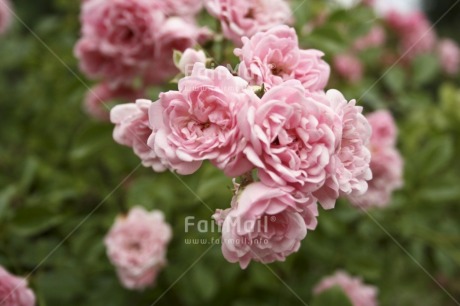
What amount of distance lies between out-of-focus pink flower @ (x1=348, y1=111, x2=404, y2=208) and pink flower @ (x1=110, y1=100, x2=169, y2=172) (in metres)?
0.63

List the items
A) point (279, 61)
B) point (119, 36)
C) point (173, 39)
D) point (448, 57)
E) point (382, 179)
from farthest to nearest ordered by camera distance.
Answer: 1. point (448, 57)
2. point (382, 179)
3. point (119, 36)
4. point (173, 39)
5. point (279, 61)

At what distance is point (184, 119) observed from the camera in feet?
2.49

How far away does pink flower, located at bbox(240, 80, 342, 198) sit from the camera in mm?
699

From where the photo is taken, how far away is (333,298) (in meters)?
1.18

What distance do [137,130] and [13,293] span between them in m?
0.40

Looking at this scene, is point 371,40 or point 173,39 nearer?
point 173,39

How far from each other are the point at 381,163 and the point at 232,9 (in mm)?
594

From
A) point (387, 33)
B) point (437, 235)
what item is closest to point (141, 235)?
point (437, 235)

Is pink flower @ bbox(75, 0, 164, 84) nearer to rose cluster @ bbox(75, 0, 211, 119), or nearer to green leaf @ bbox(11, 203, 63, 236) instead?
rose cluster @ bbox(75, 0, 211, 119)

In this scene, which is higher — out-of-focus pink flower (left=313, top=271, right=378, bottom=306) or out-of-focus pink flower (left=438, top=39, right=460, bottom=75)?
out-of-focus pink flower (left=438, top=39, right=460, bottom=75)

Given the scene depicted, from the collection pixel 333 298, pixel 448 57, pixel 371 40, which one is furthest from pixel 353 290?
pixel 448 57

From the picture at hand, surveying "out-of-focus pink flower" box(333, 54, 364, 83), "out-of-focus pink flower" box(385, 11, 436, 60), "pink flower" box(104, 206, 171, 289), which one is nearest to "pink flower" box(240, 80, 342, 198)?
"pink flower" box(104, 206, 171, 289)

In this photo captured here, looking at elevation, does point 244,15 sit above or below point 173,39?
above

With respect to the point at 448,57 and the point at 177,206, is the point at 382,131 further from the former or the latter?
the point at 448,57
